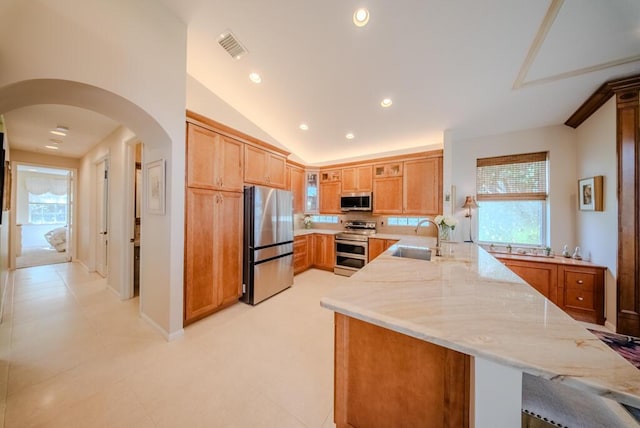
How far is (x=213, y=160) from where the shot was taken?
2.60 meters

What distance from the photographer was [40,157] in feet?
14.9

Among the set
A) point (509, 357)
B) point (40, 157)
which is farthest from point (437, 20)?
point (40, 157)

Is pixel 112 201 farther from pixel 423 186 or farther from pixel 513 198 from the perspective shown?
pixel 513 198

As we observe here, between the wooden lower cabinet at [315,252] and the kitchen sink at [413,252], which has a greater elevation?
the kitchen sink at [413,252]

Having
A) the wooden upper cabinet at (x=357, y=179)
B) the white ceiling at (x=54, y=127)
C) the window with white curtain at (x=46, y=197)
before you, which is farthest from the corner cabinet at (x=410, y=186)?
the window with white curtain at (x=46, y=197)

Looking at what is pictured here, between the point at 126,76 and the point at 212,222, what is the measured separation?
158 centimetres

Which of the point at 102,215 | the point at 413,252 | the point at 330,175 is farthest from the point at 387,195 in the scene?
the point at 102,215

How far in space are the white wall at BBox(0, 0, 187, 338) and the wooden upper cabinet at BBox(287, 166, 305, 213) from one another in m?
2.40

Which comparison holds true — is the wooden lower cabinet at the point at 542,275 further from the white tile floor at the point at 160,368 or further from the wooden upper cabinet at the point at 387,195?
the white tile floor at the point at 160,368

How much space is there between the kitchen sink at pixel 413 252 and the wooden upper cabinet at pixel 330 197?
7.73 feet

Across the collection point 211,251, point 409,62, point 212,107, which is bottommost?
point 211,251

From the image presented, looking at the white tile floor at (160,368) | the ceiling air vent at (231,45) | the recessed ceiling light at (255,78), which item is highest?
the ceiling air vent at (231,45)

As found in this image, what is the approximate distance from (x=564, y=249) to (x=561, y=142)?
1.57m

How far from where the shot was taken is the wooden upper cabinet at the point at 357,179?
14.2 feet
